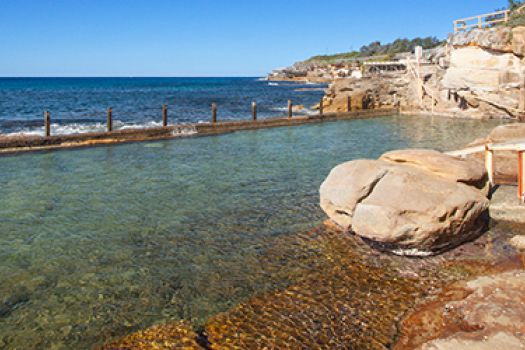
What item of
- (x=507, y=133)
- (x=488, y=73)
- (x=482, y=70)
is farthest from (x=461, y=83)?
(x=507, y=133)

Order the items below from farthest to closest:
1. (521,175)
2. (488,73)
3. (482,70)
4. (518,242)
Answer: (482,70) → (488,73) → (521,175) → (518,242)

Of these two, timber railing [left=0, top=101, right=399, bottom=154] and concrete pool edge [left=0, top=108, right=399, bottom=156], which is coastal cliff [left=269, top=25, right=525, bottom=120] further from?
concrete pool edge [left=0, top=108, right=399, bottom=156]

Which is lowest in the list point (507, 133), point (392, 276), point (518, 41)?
point (392, 276)

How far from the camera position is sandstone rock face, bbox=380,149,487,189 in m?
8.04

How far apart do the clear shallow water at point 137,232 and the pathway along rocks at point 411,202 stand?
1.38 meters

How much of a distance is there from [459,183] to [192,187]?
7.07 m

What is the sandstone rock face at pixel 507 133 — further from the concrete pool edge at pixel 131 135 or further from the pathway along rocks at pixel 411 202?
the concrete pool edge at pixel 131 135

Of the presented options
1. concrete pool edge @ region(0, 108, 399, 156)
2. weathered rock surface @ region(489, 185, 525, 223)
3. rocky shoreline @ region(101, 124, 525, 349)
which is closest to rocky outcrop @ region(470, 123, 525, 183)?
weathered rock surface @ region(489, 185, 525, 223)

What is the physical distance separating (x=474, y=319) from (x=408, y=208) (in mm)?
2301

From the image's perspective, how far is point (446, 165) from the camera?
8.17 metres

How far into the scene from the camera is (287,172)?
13.9m

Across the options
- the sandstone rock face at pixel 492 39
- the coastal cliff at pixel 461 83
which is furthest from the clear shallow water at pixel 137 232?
the sandstone rock face at pixel 492 39

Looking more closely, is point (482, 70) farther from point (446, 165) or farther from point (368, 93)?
point (446, 165)

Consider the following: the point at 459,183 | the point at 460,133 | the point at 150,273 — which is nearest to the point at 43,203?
the point at 150,273
